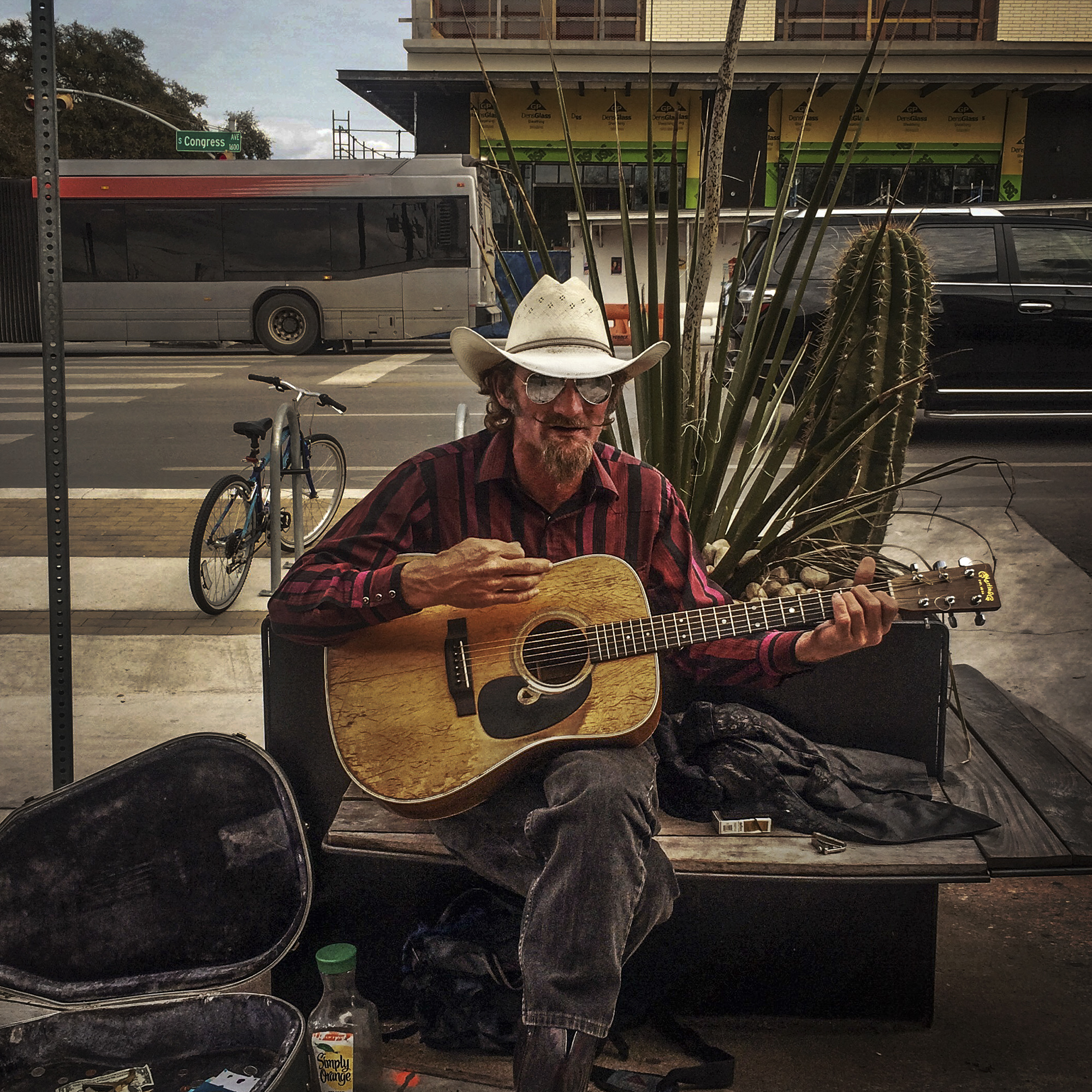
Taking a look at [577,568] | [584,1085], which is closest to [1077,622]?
[577,568]

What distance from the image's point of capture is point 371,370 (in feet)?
50.3

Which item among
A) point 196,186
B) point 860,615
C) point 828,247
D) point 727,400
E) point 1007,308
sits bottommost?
point 860,615

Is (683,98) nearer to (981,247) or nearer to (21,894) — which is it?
(981,247)

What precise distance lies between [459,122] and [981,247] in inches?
658

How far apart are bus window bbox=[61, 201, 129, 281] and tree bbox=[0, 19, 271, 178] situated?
614 centimetres

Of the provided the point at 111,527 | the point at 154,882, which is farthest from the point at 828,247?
the point at 154,882

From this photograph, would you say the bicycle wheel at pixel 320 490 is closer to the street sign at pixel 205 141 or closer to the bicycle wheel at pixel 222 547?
the bicycle wheel at pixel 222 547

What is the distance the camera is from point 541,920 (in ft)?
6.42

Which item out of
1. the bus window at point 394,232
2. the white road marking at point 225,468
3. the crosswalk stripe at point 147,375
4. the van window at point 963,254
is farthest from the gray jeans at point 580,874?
the bus window at point 394,232

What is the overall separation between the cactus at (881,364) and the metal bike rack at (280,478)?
7.97 feet

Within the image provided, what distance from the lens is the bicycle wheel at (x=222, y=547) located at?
520 cm

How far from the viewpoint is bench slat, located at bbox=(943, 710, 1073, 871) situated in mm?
2256

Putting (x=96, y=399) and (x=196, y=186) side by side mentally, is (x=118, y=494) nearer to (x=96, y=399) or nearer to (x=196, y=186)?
(x=96, y=399)

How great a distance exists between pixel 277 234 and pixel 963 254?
11278 mm
